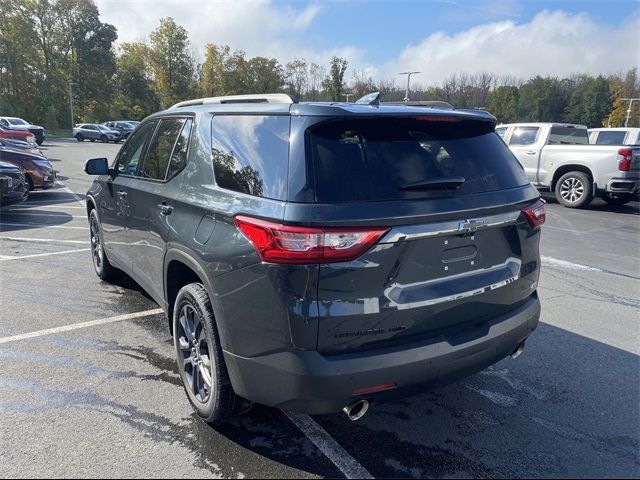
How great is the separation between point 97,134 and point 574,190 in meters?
39.4

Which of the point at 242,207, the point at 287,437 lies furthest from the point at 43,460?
the point at 242,207

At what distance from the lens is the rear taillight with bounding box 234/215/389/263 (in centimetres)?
210

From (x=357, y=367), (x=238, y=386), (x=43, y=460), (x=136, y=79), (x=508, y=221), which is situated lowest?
(x=43, y=460)

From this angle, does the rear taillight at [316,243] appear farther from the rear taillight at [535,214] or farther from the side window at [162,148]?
the side window at [162,148]

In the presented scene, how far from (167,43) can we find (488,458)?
2803 inches

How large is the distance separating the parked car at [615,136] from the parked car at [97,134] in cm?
3700

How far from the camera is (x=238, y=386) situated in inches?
97.0

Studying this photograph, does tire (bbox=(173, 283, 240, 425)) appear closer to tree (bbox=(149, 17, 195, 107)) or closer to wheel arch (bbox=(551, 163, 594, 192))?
wheel arch (bbox=(551, 163, 594, 192))

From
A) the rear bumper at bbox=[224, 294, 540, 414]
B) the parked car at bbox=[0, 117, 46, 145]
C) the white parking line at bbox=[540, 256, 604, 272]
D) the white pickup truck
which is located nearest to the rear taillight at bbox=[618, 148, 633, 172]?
the white pickup truck

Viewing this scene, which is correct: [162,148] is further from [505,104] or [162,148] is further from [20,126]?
[505,104]

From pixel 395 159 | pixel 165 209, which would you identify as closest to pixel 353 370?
pixel 395 159

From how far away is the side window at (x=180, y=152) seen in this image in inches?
125

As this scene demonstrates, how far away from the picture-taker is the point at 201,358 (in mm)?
2908

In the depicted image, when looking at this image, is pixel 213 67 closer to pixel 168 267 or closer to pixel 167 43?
pixel 167 43
